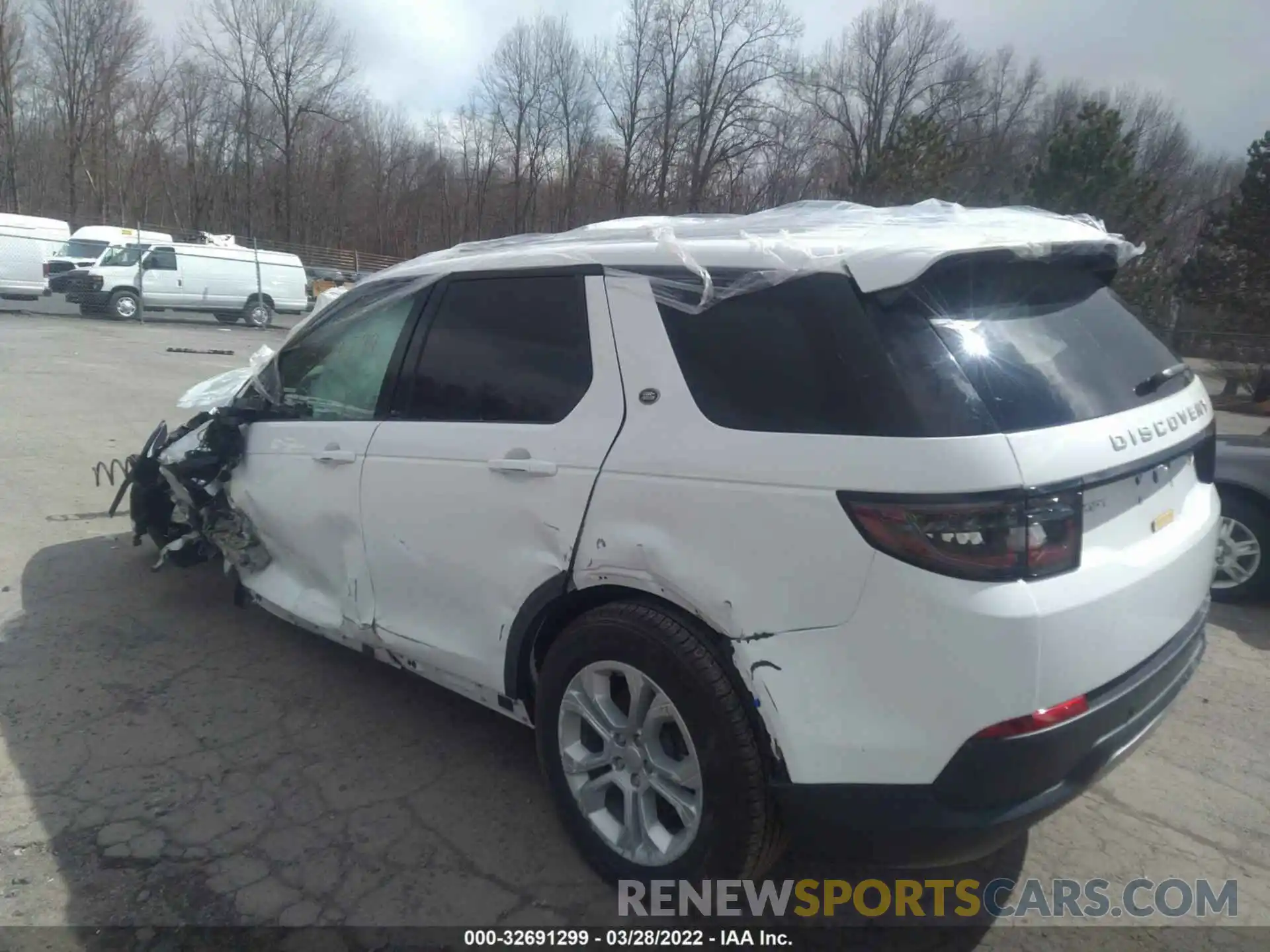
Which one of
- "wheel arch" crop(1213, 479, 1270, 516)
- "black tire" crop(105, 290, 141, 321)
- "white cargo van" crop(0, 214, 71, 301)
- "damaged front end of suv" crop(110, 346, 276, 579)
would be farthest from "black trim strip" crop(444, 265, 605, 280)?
"white cargo van" crop(0, 214, 71, 301)

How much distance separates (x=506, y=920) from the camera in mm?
2570

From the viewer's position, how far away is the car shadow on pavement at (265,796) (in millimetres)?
2611

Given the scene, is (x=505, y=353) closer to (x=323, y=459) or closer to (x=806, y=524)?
(x=323, y=459)

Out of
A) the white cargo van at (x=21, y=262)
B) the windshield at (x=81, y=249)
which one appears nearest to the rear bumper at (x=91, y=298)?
the white cargo van at (x=21, y=262)

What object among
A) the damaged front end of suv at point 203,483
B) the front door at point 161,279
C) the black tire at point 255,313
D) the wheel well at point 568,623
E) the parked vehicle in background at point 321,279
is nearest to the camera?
the wheel well at point 568,623

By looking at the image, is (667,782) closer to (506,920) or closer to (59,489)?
(506,920)

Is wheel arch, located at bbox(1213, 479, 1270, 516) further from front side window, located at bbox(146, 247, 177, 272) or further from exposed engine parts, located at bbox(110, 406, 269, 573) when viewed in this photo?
front side window, located at bbox(146, 247, 177, 272)

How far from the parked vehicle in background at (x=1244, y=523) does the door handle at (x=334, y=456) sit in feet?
15.5

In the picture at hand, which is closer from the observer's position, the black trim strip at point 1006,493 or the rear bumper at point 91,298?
the black trim strip at point 1006,493

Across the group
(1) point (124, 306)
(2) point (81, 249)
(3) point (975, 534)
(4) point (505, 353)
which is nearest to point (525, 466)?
(4) point (505, 353)

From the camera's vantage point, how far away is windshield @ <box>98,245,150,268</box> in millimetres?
21609

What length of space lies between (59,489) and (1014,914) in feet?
22.1

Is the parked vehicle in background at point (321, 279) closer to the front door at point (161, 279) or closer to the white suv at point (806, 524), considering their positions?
the front door at point (161, 279)

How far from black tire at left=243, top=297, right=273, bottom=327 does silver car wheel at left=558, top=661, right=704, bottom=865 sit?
78.4 feet
